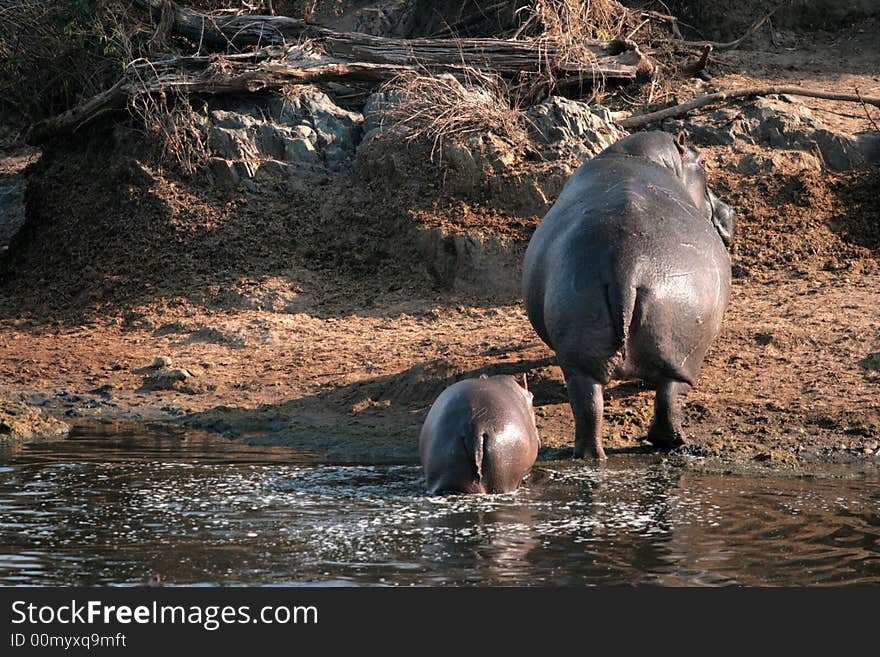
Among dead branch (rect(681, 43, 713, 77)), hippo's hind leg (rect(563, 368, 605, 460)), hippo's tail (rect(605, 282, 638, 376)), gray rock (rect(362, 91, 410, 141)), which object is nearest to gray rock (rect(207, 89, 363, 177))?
gray rock (rect(362, 91, 410, 141))

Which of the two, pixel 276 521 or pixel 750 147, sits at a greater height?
pixel 750 147

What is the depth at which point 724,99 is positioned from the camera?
1422cm

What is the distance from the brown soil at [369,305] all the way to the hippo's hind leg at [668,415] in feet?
0.88

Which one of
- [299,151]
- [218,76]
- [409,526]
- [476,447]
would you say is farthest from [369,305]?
[409,526]

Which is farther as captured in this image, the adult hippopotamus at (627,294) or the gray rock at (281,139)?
the gray rock at (281,139)

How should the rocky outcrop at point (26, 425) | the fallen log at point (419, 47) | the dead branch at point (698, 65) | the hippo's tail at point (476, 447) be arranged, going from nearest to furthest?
the hippo's tail at point (476, 447) → the rocky outcrop at point (26, 425) → the fallen log at point (419, 47) → the dead branch at point (698, 65)

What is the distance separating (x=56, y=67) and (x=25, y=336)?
3970 millimetres

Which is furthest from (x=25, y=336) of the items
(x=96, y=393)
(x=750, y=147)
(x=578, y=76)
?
(x=750, y=147)

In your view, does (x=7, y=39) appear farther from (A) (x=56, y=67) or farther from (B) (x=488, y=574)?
(B) (x=488, y=574)

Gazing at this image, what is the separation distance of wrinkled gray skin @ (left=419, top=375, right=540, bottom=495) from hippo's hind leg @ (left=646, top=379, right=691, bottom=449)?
1.29m

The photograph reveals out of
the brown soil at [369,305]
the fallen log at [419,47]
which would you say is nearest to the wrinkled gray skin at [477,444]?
the brown soil at [369,305]

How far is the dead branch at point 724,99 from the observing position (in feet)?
45.8

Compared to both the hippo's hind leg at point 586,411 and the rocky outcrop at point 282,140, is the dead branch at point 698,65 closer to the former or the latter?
the rocky outcrop at point 282,140

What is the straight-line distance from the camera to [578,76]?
47.1 feet
